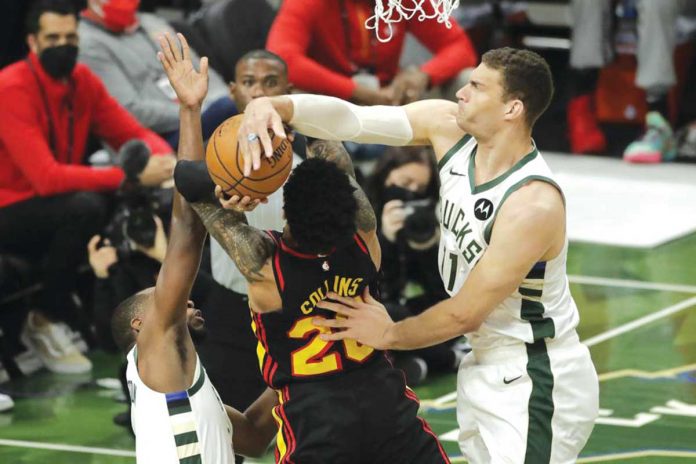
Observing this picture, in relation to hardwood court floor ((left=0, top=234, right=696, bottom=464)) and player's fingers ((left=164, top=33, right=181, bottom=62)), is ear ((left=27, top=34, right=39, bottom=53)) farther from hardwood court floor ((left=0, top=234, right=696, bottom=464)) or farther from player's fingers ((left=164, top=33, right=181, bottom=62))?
player's fingers ((left=164, top=33, right=181, bottom=62))

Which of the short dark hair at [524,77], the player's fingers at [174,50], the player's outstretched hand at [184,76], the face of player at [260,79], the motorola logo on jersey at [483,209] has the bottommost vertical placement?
the face of player at [260,79]

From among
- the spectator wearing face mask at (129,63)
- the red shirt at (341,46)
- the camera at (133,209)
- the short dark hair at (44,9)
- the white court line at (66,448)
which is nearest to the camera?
the white court line at (66,448)

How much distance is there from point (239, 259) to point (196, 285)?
86.6 inches

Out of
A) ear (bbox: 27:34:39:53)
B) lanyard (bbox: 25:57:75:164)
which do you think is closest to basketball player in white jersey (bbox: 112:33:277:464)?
lanyard (bbox: 25:57:75:164)

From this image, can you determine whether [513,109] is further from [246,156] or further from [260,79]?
[260,79]

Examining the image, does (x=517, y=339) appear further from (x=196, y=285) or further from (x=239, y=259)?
(x=196, y=285)

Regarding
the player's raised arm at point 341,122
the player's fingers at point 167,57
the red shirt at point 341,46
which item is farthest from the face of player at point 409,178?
the player's fingers at point 167,57

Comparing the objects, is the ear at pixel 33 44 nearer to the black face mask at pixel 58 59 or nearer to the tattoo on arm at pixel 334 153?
the black face mask at pixel 58 59

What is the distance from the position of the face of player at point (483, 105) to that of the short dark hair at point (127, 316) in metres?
1.28

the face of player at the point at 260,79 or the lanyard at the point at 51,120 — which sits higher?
the face of player at the point at 260,79

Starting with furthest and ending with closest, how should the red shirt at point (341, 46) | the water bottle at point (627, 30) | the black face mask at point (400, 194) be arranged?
1. the water bottle at point (627, 30)
2. the red shirt at point (341, 46)
3. the black face mask at point (400, 194)

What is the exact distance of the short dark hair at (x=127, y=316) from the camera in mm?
→ 5156

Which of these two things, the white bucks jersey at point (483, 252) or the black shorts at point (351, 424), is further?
the white bucks jersey at point (483, 252)

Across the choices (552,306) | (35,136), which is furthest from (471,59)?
(552,306)
